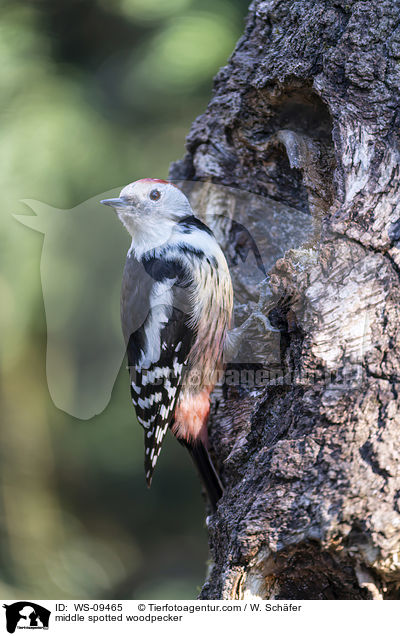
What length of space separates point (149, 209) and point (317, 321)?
2.36 ft

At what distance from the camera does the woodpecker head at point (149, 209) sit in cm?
182

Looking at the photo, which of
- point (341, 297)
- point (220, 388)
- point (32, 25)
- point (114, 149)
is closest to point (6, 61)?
point (32, 25)

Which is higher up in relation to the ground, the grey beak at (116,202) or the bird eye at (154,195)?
the bird eye at (154,195)

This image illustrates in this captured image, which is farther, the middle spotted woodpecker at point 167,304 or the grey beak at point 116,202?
the middle spotted woodpecker at point 167,304

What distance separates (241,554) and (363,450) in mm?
358
